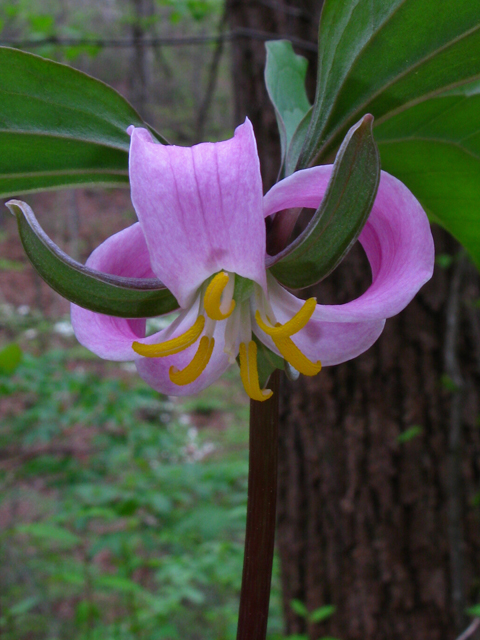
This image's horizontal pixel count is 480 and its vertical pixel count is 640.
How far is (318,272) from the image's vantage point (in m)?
0.39

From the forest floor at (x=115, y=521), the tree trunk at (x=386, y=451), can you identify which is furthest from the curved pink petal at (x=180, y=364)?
the forest floor at (x=115, y=521)

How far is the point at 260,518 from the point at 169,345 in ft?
0.46

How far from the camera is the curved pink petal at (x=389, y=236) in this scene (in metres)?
0.37

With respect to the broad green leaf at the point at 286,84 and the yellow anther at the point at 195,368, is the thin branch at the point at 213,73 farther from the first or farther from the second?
the yellow anther at the point at 195,368

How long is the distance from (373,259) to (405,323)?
1491 mm

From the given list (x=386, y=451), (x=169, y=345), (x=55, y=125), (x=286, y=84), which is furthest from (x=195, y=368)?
(x=386, y=451)

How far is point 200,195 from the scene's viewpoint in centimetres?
35

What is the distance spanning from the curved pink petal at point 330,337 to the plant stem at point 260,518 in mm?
70

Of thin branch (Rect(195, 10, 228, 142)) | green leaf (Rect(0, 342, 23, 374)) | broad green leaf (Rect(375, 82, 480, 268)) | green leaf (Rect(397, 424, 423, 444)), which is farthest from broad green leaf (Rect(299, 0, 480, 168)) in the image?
thin branch (Rect(195, 10, 228, 142))

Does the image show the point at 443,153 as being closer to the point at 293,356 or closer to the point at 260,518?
the point at 293,356

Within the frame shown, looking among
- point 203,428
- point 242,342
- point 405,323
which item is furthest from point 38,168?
point 203,428

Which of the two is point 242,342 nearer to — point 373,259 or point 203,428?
point 373,259

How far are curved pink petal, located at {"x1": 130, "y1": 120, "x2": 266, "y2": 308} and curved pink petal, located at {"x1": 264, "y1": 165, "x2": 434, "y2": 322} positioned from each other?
0.03 meters

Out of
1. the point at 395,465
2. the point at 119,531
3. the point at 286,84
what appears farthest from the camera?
the point at 119,531
